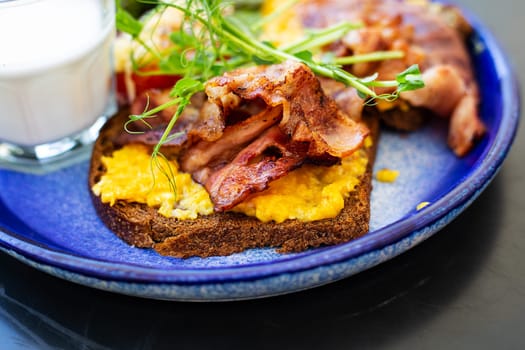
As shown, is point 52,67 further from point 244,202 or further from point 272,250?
point 272,250

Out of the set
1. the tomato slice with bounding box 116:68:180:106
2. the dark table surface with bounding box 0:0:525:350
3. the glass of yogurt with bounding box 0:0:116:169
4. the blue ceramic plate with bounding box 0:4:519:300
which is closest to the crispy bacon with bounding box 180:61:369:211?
the blue ceramic plate with bounding box 0:4:519:300

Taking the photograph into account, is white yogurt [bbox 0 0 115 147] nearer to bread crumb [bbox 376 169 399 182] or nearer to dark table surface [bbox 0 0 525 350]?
dark table surface [bbox 0 0 525 350]

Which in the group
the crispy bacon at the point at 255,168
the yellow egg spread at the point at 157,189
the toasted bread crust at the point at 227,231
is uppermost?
the crispy bacon at the point at 255,168

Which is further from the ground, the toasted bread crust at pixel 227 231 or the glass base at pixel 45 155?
the toasted bread crust at pixel 227 231

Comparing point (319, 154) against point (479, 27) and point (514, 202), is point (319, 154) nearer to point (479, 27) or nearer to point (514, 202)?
point (514, 202)

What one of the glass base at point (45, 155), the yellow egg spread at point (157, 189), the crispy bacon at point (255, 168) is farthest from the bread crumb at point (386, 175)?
the glass base at point (45, 155)

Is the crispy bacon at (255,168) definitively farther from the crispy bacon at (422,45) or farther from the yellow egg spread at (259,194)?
the crispy bacon at (422,45)
